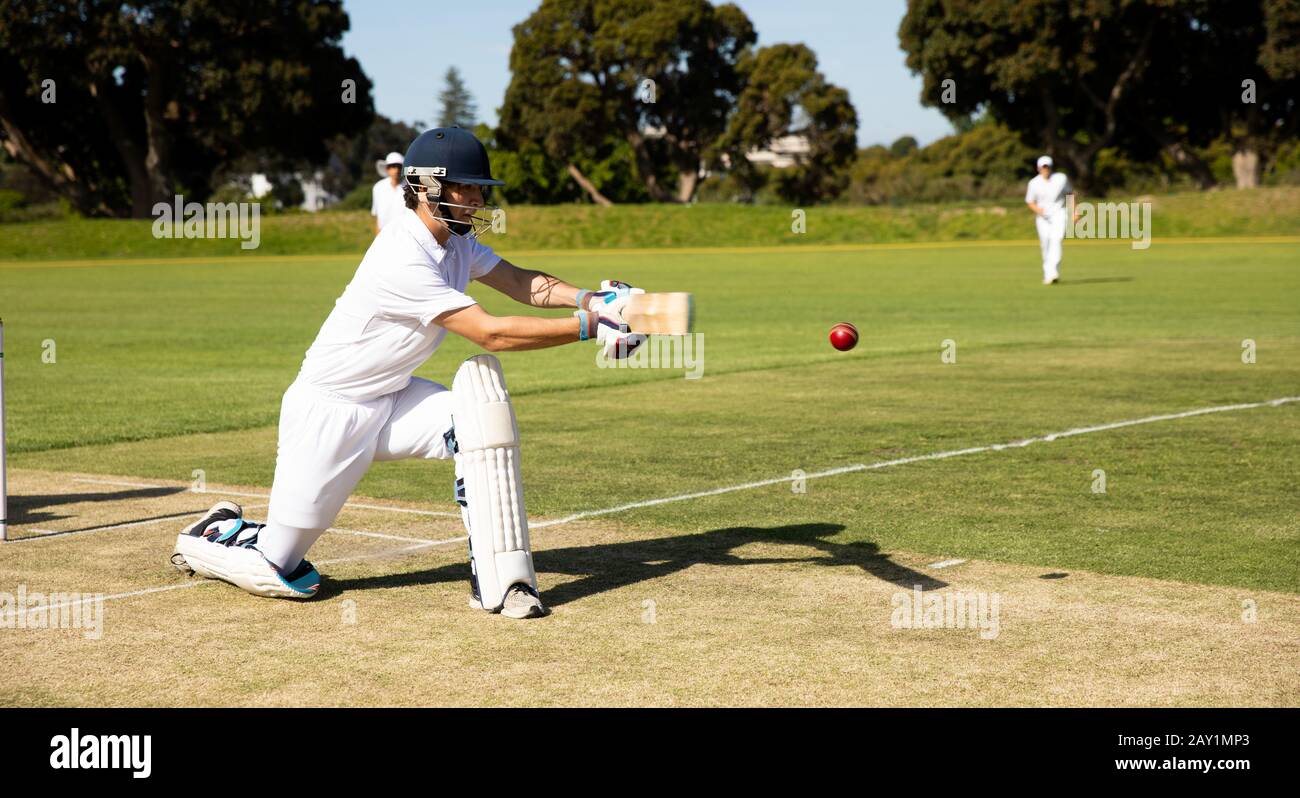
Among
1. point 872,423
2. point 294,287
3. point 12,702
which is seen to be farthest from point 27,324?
point 12,702

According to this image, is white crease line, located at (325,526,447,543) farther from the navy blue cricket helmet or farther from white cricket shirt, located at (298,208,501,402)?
the navy blue cricket helmet

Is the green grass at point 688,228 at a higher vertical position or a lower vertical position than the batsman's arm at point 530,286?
higher

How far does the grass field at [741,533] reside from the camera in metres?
5.62

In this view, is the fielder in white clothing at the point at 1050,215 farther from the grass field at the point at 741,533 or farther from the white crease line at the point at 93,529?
the white crease line at the point at 93,529

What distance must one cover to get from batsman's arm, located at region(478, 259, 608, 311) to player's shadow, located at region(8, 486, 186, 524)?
3344 millimetres

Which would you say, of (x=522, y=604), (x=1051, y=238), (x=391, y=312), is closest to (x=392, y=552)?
(x=522, y=604)

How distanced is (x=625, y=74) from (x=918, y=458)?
2929 inches

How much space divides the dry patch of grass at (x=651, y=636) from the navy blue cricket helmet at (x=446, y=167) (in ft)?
5.83

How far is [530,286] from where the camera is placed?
730cm

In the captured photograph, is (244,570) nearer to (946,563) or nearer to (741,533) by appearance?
(741,533)

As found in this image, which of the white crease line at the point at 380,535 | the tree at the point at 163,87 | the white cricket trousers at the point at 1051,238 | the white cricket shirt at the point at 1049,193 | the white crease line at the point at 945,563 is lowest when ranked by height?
the white crease line at the point at 945,563

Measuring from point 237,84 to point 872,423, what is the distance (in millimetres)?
57967

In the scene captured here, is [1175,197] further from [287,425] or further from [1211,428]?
[287,425]

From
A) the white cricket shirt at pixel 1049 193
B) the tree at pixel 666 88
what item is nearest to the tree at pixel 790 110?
the tree at pixel 666 88
